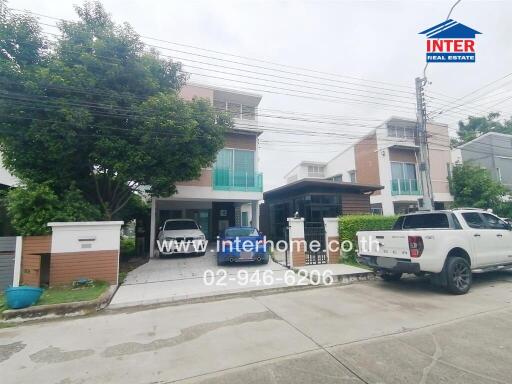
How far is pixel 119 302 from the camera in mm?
5574

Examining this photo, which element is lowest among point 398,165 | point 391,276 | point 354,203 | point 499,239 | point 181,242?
point 391,276

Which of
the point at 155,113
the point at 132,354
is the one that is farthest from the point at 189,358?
the point at 155,113

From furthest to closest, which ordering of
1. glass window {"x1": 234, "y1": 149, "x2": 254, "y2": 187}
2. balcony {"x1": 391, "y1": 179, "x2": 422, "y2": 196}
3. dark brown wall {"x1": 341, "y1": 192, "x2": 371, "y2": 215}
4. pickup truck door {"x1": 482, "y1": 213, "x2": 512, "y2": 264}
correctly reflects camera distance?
1. balcony {"x1": 391, "y1": 179, "x2": 422, "y2": 196}
2. dark brown wall {"x1": 341, "y1": 192, "x2": 371, "y2": 215}
3. glass window {"x1": 234, "y1": 149, "x2": 254, "y2": 187}
4. pickup truck door {"x1": 482, "y1": 213, "x2": 512, "y2": 264}

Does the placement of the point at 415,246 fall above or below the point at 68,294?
above

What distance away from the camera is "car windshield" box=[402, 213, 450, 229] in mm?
6282

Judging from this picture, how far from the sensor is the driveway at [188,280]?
19.6 feet

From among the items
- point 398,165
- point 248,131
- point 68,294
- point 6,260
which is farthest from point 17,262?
point 398,165

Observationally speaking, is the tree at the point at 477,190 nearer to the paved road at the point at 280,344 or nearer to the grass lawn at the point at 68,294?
the paved road at the point at 280,344

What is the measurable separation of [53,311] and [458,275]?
8.77 m

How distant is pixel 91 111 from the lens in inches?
311

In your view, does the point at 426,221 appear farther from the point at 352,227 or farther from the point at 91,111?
the point at 91,111

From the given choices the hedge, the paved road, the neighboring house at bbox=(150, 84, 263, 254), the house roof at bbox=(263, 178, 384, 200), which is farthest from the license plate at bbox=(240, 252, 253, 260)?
the house roof at bbox=(263, 178, 384, 200)

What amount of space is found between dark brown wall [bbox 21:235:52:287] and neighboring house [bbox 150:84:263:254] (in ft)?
16.4

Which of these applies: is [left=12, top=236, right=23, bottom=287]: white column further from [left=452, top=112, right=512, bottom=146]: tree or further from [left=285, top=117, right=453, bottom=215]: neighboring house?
[left=452, top=112, right=512, bottom=146]: tree
